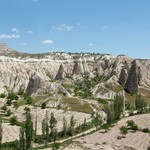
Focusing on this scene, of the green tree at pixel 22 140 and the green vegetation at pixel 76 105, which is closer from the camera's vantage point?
the green tree at pixel 22 140

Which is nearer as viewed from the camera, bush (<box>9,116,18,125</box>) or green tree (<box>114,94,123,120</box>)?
bush (<box>9,116,18,125</box>)

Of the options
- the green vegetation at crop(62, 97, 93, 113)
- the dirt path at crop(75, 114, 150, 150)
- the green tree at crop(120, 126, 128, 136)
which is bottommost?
the dirt path at crop(75, 114, 150, 150)

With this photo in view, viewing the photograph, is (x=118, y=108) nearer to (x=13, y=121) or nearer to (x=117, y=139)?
(x=117, y=139)

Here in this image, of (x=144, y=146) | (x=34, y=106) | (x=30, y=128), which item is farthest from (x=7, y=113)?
(x=144, y=146)

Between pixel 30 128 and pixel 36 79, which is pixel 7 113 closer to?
pixel 36 79

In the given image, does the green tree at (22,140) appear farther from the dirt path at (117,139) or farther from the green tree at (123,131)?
the green tree at (123,131)

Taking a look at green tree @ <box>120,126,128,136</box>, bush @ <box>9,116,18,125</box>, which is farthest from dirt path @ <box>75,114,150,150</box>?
bush @ <box>9,116,18,125</box>

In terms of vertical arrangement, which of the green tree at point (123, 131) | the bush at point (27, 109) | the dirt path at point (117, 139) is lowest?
the dirt path at point (117, 139)

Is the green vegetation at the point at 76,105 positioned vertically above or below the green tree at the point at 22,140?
above

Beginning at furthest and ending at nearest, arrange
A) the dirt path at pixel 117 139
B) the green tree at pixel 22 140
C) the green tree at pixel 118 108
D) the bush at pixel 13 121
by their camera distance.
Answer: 1. the green tree at pixel 118 108
2. the bush at pixel 13 121
3. the dirt path at pixel 117 139
4. the green tree at pixel 22 140

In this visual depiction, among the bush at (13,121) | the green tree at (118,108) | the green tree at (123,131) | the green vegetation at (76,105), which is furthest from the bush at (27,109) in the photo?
the green tree at (123,131)

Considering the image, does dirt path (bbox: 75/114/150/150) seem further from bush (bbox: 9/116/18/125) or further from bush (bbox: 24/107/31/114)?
bush (bbox: 24/107/31/114)

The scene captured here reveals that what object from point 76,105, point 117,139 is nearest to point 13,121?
point 76,105

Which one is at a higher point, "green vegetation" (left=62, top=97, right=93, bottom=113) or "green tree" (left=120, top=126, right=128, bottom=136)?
"green vegetation" (left=62, top=97, right=93, bottom=113)
